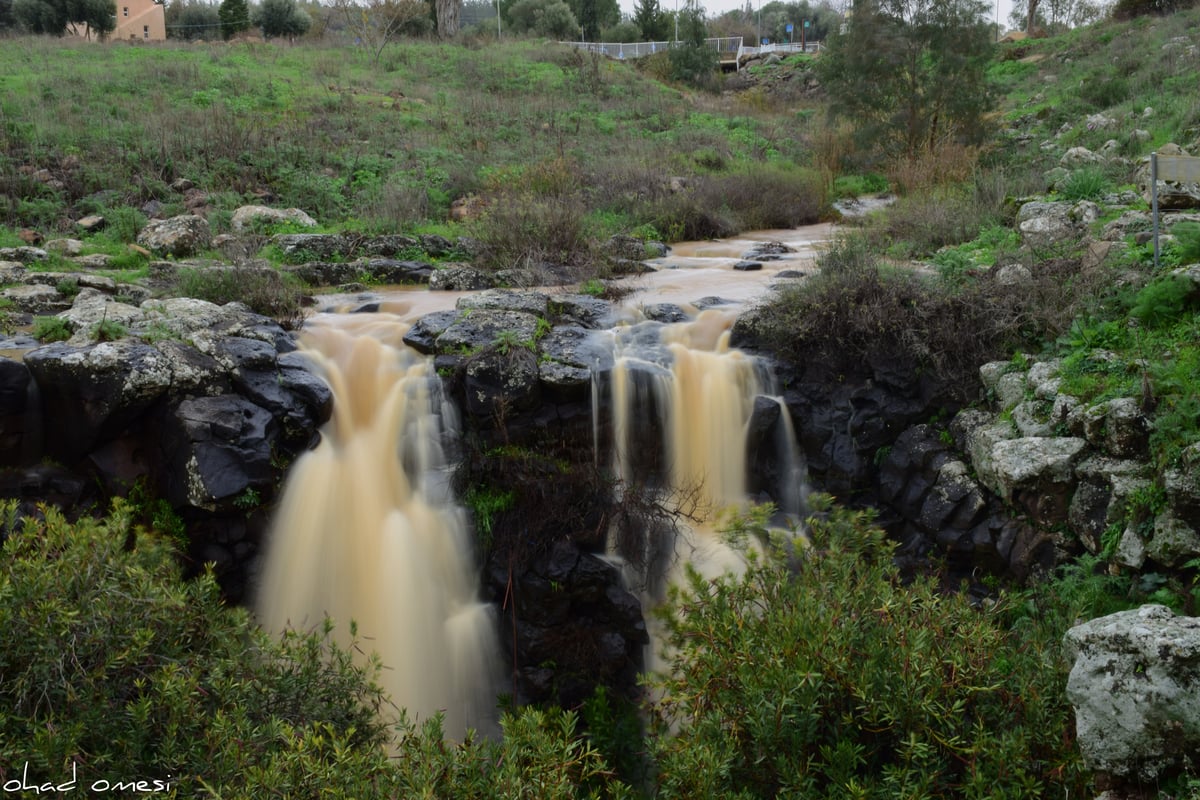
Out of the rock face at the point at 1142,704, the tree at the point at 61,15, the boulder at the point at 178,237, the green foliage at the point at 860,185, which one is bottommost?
the rock face at the point at 1142,704

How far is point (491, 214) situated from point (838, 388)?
6.22 m

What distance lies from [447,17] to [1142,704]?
32816mm

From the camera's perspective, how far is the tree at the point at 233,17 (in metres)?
33.2

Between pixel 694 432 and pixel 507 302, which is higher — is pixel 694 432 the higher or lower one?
the lower one

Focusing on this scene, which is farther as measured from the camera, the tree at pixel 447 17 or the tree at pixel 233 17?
the tree at pixel 233 17

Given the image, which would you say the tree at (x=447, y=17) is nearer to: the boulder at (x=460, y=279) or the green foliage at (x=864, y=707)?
the boulder at (x=460, y=279)

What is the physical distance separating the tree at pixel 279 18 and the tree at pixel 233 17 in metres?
0.43

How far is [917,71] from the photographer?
16.7 metres

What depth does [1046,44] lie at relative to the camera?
89.6ft

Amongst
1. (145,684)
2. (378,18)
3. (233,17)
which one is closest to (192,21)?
(233,17)

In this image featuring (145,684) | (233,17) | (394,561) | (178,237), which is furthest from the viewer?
(233,17)

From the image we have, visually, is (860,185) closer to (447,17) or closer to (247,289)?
(247,289)

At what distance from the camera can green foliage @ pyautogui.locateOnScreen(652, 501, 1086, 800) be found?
3.02 m

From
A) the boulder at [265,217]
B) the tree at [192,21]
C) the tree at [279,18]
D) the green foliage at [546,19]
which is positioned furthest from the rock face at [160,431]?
the green foliage at [546,19]
